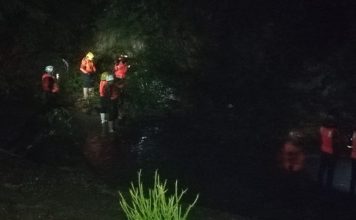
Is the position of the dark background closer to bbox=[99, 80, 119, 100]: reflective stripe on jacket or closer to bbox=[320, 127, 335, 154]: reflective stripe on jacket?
bbox=[99, 80, 119, 100]: reflective stripe on jacket

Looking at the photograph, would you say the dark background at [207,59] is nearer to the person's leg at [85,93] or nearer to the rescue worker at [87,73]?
the person's leg at [85,93]

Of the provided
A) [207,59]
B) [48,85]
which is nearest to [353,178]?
[48,85]

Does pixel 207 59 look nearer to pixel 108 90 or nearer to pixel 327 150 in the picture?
pixel 108 90

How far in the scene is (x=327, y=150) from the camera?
9.84m

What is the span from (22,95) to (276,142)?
25.0ft

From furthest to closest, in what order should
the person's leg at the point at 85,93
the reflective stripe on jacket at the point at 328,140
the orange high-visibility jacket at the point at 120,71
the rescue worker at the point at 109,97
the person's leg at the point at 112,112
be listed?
the person's leg at the point at 85,93 < the orange high-visibility jacket at the point at 120,71 < the person's leg at the point at 112,112 < the rescue worker at the point at 109,97 < the reflective stripe on jacket at the point at 328,140

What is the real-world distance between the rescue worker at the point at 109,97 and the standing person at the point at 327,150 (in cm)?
516

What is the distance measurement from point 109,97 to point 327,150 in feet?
18.0

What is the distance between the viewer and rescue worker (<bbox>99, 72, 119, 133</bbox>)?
12.6 metres

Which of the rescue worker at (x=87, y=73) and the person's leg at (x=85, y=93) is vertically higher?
the rescue worker at (x=87, y=73)

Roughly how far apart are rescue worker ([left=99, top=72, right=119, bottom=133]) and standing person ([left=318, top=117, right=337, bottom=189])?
203 inches

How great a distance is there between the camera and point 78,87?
1622 centimetres

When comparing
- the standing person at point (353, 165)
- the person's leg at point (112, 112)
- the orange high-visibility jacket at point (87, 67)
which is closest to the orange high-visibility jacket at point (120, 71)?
the orange high-visibility jacket at point (87, 67)

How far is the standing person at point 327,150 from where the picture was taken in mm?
9648
